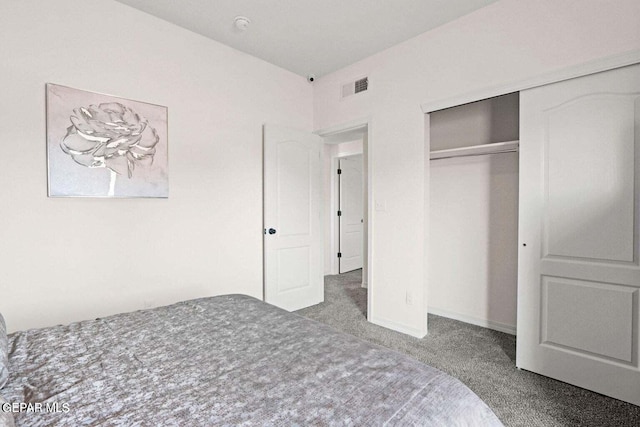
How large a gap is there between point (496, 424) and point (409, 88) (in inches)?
108

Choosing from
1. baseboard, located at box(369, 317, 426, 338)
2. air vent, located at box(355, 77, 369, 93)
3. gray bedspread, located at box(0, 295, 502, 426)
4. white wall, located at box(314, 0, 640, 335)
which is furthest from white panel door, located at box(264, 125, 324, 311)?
gray bedspread, located at box(0, 295, 502, 426)

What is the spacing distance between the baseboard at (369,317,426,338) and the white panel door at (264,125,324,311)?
91cm

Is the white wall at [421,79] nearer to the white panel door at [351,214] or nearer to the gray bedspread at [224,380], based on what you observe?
the gray bedspread at [224,380]

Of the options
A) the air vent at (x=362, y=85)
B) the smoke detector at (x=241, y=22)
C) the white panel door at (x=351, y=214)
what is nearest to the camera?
the smoke detector at (x=241, y=22)

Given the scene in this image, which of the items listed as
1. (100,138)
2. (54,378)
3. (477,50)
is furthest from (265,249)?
(477,50)

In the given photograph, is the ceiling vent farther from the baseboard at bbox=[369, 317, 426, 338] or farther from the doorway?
the baseboard at bbox=[369, 317, 426, 338]

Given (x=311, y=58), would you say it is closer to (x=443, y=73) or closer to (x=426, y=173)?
(x=443, y=73)

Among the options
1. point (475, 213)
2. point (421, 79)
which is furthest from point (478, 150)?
point (421, 79)

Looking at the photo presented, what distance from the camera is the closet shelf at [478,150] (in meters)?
2.87

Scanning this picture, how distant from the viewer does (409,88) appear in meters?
3.00

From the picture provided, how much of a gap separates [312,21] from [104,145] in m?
1.95

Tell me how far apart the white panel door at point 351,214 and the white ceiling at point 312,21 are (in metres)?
2.67

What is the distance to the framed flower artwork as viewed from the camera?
218cm

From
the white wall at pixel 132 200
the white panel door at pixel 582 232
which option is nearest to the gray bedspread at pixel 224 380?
the white wall at pixel 132 200
